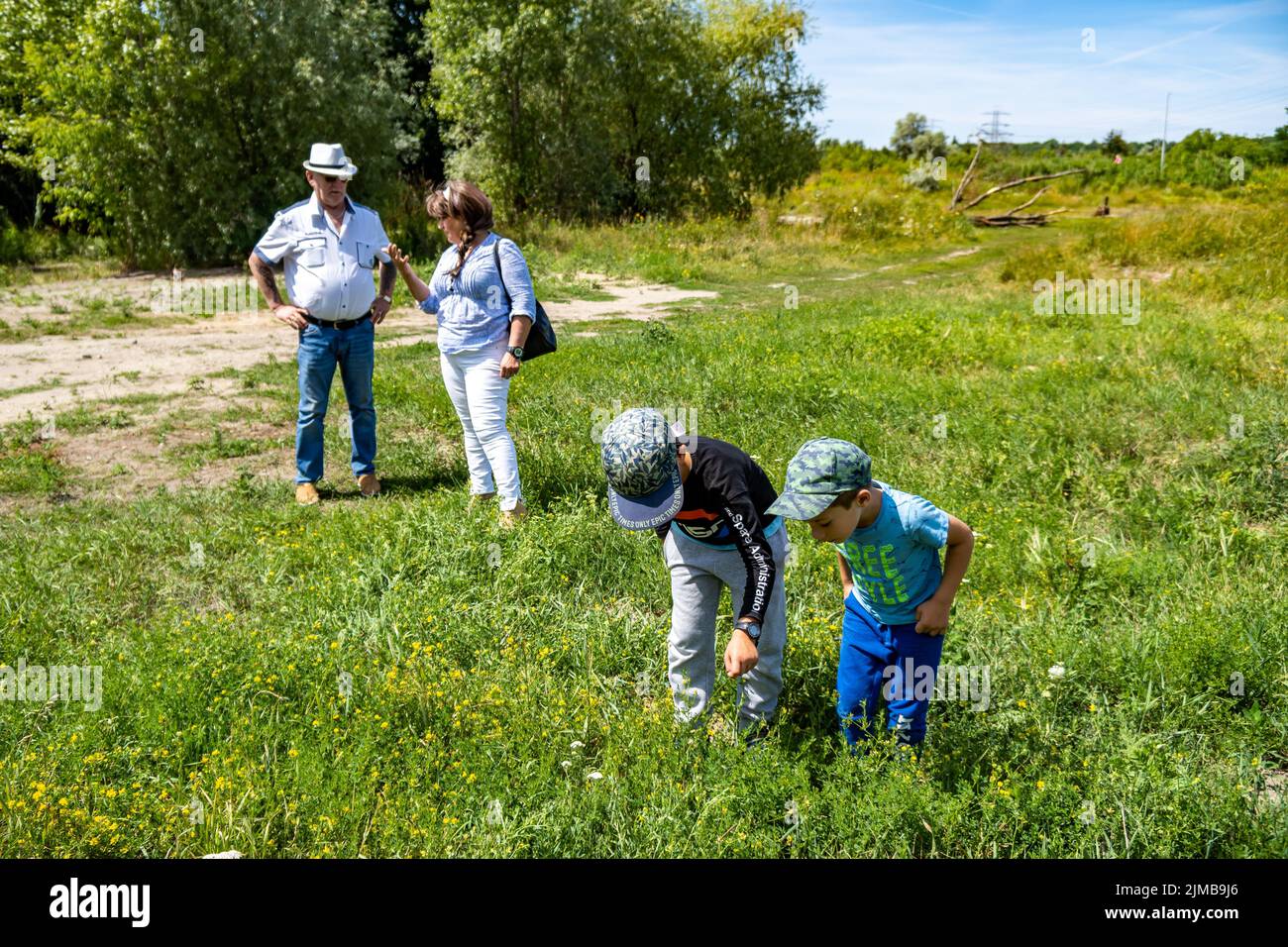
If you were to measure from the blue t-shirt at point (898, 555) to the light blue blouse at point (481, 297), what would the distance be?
3.12 meters

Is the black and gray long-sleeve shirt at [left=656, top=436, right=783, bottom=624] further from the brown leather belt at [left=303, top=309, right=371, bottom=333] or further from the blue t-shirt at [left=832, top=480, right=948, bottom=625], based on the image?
the brown leather belt at [left=303, top=309, right=371, bottom=333]

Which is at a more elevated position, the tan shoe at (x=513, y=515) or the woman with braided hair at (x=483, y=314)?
the woman with braided hair at (x=483, y=314)

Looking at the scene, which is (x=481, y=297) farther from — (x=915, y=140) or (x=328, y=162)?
(x=915, y=140)

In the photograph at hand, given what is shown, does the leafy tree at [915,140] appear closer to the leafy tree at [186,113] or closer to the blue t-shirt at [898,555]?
the leafy tree at [186,113]

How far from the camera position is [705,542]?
11.7 feet

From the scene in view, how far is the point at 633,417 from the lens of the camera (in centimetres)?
321

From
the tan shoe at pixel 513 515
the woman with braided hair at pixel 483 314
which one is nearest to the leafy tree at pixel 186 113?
the woman with braided hair at pixel 483 314

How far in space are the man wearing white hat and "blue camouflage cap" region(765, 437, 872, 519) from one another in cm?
416

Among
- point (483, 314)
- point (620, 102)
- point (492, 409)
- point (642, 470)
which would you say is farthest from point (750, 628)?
point (620, 102)

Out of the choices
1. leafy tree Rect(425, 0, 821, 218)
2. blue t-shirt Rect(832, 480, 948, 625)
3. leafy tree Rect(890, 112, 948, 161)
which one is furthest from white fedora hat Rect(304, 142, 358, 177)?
leafy tree Rect(890, 112, 948, 161)

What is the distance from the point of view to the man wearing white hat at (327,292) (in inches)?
255

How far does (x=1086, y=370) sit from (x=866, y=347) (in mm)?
2295
